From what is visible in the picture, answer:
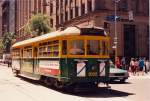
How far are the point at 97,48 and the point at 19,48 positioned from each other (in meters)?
12.2

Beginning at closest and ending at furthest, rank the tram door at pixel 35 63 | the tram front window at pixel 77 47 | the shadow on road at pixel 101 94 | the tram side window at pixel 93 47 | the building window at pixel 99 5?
the shadow on road at pixel 101 94
the tram front window at pixel 77 47
the tram side window at pixel 93 47
the tram door at pixel 35 63
the building window at pixel 99 5

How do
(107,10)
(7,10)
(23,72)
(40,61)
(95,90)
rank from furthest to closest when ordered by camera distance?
(7,10) → (107,10) → (23,72) → (40,61) → (95,90)

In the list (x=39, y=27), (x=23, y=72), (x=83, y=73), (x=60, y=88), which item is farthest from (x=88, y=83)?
(x=39, y=27)

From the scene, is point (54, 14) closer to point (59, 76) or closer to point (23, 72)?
point (23, 72)

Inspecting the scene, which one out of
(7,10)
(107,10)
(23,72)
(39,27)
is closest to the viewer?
(23,72)

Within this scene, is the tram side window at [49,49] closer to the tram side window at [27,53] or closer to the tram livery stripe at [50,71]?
the tram livery stripe at [50,71]

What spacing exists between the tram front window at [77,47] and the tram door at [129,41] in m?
33.8

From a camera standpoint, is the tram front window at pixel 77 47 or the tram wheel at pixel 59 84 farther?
the tram wheel at pixel 59 84

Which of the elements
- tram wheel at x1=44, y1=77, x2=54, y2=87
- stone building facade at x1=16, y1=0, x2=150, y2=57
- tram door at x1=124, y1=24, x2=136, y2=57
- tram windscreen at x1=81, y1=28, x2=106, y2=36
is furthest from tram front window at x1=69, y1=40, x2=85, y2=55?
tram door at x1=124, y1=24, x2=136, y2=57

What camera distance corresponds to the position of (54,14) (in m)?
67.6

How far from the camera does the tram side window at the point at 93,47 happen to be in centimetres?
1939

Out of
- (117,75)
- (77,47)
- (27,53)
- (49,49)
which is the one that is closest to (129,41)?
(27,53)

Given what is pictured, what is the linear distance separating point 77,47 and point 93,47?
0.77 m

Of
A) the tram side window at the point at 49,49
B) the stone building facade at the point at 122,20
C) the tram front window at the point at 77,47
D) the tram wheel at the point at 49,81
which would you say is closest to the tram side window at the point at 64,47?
the tram front window at the point at 77,47
